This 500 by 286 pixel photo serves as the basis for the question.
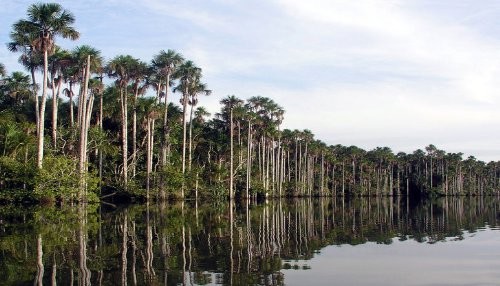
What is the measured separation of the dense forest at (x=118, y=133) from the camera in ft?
137

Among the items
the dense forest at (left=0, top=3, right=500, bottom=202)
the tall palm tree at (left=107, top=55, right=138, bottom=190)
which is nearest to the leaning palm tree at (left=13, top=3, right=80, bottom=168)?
the dense forest at (left=0, top=3, right=500, bottom=202)

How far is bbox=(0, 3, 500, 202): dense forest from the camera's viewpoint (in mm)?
41812

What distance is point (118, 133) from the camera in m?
63.8

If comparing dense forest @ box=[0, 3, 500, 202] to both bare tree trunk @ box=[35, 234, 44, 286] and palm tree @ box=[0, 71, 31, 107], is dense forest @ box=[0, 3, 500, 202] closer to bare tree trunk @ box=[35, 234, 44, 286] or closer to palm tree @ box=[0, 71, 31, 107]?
palm tree @ box=[0, 71, 31, 107]

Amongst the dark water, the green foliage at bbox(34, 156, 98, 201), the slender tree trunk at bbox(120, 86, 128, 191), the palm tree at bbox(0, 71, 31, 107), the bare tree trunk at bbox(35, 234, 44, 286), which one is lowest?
the dark water

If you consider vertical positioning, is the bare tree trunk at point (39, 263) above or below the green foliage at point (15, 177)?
below

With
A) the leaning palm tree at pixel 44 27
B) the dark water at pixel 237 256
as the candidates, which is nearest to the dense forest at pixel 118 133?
Answer: the leaning palm tree at pixel 44 27

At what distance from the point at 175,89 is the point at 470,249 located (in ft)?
168

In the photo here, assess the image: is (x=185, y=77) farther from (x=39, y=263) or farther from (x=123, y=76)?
(x=39, y=263)

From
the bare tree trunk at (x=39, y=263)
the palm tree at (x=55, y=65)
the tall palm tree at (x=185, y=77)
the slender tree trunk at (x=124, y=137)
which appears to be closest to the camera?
the bare tree trunk at (x=39, y=263)

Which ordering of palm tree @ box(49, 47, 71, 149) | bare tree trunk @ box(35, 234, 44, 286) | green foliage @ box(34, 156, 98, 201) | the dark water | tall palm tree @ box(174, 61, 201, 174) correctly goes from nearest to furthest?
bare tree trunk @ box(35, 234, 44, 286)
the dark water
green foliage @ box(34, 156, 98, 201)
palm tree @ box(49, 47, 71, 149)
tall palm tree @ box(174, 61, 201, 174)

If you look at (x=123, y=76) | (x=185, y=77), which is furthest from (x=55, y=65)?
(x=185, y=77)

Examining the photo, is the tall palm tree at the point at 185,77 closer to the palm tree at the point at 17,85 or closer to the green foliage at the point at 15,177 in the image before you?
the palm tree at the point at 17,85

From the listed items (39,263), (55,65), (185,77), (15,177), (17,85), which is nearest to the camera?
(39,263)
